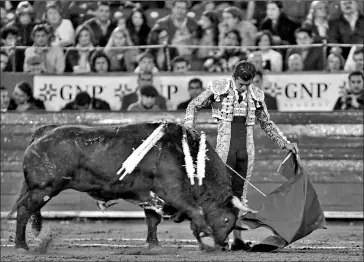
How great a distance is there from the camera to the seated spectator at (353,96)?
39.8ft

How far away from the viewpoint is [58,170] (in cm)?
812

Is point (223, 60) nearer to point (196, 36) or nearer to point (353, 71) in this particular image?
point (196, 36)

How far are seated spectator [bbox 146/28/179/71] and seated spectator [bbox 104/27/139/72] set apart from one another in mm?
247

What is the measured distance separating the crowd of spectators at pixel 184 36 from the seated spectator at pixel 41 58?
1cm

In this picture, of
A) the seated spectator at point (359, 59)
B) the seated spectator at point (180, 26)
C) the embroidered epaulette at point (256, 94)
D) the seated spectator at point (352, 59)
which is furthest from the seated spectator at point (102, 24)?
the embroidered epaulette at point (256, 94)

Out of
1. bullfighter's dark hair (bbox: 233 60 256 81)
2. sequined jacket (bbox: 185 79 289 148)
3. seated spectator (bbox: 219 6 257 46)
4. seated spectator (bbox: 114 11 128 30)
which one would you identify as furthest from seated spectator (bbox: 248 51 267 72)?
bullfighter's dark hair (bbox: 233 60 256 81)

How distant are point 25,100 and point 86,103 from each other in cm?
83

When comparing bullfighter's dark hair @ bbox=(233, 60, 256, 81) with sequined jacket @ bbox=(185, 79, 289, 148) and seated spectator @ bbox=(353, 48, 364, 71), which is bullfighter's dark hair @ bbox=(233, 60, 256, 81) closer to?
sequined jacket @ bbox=(185, 79, 289, 148)

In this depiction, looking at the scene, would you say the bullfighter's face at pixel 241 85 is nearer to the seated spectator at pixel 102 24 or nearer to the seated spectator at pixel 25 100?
the seated spectator at pixel 102 24

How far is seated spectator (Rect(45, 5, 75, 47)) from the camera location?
1263cm

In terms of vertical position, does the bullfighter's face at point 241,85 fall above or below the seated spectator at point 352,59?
above

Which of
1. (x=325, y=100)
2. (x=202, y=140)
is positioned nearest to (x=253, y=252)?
(x=202, y=140)

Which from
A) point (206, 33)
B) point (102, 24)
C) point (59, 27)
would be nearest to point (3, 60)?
point (59, 27)

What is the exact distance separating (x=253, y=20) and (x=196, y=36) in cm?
80
